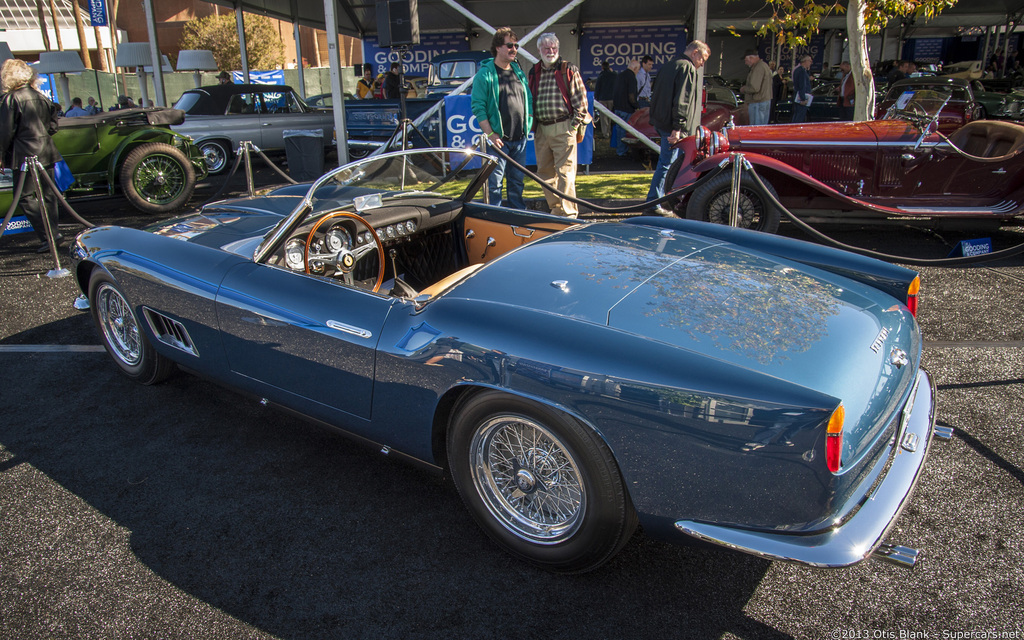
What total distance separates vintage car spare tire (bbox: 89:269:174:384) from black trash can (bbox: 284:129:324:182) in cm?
653

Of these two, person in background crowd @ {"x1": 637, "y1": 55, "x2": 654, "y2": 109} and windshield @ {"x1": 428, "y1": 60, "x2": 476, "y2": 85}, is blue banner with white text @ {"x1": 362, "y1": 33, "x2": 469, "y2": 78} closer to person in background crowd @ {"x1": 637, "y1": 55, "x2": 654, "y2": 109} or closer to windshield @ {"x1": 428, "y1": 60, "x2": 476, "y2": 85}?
person in background crowd @ {"x1": 637, "y1": 55, "x2": 654, "y2": 109}

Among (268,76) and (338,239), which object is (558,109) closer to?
(338,239)

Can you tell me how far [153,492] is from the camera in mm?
2854

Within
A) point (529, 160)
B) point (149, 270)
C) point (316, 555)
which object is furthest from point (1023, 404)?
point (529, 160)

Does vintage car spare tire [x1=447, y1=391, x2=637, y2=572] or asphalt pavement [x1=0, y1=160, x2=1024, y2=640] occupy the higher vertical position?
vintage car spare tire [x1=447, y1=391, x2=637, y2=572]

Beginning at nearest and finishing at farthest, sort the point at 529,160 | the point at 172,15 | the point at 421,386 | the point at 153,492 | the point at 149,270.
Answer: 1. the point at 421,386
2. the point at 153,492
3. the point at 149,270
4. the point at 529,160
5. the point at 172,15

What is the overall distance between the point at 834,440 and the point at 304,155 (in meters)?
9.60

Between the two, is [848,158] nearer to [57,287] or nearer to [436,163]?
[436,163]

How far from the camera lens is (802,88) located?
511 inches

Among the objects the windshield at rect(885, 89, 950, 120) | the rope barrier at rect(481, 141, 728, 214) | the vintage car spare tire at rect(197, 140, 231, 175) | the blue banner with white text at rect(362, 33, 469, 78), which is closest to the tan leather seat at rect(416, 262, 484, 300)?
the rope barrier at rect(481, 141, 728, 214)

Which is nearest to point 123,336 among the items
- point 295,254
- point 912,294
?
point 295,254

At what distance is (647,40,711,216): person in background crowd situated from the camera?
277 inches

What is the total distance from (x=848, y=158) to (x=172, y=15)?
42.8 metres

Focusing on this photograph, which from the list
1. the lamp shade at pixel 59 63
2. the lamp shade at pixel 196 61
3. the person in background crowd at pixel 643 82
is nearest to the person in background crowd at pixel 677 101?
the person in background crowd at pixel 643 82
